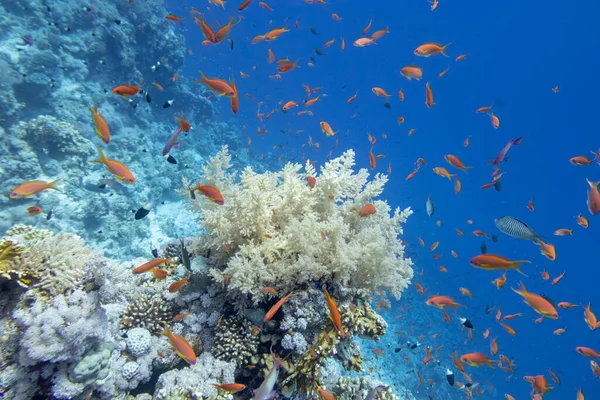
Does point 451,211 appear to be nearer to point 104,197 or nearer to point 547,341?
point 547,341

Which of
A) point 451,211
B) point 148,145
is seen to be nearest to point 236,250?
point 148,145

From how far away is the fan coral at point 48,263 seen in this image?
294cm

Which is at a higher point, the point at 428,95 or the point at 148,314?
the point at 428,95

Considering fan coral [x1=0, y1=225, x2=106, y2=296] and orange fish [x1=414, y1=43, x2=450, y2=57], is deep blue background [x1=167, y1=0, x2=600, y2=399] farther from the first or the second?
fan coral [x1=0, y1=225, x2=106, y2=296]

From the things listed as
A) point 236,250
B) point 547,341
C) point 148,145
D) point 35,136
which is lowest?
point 35,136

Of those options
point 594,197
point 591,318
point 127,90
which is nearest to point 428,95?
point 594,197

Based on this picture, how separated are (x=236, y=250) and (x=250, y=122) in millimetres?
51586

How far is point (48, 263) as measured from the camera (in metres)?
3.09

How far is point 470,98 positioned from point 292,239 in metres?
115

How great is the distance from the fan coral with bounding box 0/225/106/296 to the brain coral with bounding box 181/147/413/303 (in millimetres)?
1462

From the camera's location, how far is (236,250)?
14.0 feet

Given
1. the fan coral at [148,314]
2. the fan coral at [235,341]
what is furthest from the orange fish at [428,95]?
the fan coral at [148,314]

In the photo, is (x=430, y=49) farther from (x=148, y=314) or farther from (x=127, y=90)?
(x=148, y=314)

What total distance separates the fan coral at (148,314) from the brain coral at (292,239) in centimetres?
93
